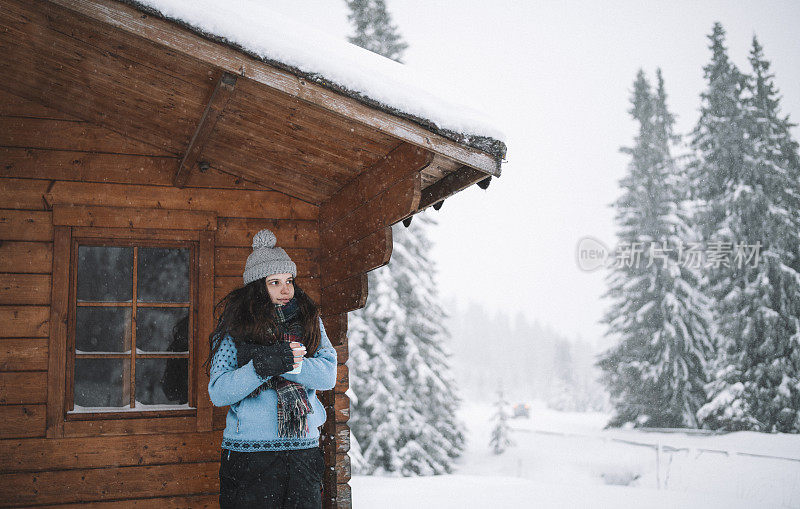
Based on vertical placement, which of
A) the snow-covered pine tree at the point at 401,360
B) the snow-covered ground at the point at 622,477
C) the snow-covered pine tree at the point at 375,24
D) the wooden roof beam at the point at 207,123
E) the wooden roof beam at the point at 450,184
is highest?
the snow-covered pine tree at the point at 375,24

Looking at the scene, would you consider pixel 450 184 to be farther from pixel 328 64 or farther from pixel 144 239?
pixel 144 239

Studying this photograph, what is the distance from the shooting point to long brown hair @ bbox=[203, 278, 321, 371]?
9.40 ft

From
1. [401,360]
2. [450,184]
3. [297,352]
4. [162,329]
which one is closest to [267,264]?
[297,352]

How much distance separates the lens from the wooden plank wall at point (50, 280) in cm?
397

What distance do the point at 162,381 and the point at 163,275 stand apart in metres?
0.74

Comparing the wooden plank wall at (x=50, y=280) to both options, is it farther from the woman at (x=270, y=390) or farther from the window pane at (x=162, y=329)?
the woman at (x=270, y=390)

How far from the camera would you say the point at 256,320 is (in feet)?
9.45

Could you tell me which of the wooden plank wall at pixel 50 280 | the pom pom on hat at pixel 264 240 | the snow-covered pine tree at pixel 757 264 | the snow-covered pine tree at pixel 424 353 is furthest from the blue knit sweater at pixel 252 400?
the snow-covered pine tree at pixel 757 264

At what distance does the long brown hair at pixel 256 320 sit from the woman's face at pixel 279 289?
0.08 feet

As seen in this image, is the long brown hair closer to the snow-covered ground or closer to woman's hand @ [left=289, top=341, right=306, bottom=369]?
woman's hand @ [left=289, top=341, right=306, bottom=369]

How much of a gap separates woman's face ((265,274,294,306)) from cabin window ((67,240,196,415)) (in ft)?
5.30

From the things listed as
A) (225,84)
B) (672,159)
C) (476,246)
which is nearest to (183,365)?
(225,84)

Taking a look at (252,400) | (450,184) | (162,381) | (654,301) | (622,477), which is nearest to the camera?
(252,400)

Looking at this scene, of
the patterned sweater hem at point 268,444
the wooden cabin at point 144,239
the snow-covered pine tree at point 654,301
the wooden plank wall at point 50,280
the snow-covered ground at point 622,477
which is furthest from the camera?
the snow-covered pine tree at point 654,301
